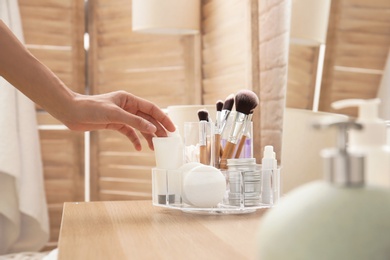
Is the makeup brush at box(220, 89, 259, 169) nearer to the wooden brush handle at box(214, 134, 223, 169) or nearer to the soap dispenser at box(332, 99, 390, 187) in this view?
the wooden brush handle at box(214, 134, 223, 169)

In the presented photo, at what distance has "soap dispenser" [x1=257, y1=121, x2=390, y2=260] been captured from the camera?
1.20 ft

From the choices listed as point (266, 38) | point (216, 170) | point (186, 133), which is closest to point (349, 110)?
point (216, 170)

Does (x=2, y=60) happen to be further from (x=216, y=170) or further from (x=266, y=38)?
(x=266, y=38)

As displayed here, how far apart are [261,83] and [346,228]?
1.61m

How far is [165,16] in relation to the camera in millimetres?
2467

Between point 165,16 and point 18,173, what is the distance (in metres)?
0.92

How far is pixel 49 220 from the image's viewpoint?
2.85 meters

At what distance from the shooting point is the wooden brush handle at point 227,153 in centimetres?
112

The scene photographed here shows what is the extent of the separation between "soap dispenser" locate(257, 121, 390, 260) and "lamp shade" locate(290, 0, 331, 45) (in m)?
0.80

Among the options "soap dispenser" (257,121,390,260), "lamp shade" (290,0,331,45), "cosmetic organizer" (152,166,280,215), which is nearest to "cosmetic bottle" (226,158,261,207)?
"cosmetic organizer" (152,166,280,215)

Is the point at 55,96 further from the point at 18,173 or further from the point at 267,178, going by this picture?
the point at 18,173

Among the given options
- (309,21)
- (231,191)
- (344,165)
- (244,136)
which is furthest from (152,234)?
(309,21)

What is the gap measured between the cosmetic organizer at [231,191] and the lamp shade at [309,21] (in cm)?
32

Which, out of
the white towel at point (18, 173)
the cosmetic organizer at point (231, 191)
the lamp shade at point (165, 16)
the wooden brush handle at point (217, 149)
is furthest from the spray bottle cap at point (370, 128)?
the white towel at point (18, 173)
